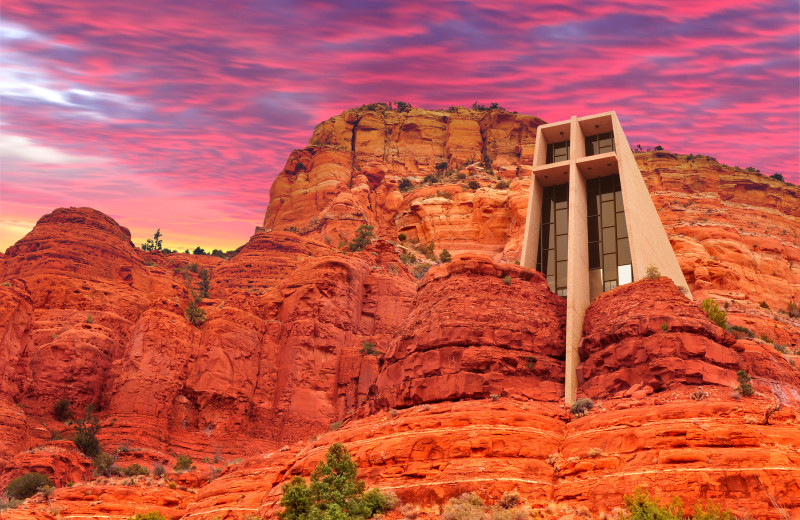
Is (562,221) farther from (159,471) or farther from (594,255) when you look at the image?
(159,471)

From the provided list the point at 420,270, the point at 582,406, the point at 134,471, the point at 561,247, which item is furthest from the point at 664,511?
the point at 420,270

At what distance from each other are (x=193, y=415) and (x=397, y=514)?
3031 cm

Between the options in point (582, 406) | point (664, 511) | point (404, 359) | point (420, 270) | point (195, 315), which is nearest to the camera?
point (664, 511)

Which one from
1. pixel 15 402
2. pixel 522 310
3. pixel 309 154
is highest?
pixel 309 154

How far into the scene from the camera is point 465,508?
2753 centimetres

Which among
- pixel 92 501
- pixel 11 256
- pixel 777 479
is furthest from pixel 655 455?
pixel 11 256

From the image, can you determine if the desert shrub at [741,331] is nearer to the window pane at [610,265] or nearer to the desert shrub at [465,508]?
the window pane at [610,265]

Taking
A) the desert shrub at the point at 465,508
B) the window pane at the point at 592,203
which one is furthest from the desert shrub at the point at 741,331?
the desert shrub at the point at 465,508

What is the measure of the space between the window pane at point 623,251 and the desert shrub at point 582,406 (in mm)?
14442

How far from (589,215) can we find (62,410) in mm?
34235

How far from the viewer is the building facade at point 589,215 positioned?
47312 millimetres

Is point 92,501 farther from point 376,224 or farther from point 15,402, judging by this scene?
point 376,224

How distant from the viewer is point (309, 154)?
117000mm

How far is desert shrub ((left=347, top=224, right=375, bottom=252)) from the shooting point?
261 feet
